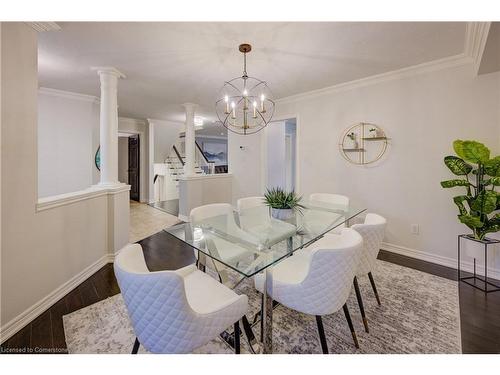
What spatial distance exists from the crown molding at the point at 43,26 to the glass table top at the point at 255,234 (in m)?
1.90

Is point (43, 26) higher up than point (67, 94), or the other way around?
point (67, 94)

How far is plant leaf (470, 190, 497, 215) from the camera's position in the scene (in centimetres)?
210

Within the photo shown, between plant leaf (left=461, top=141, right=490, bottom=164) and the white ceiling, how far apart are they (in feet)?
3.37

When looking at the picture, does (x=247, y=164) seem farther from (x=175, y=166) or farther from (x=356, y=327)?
(x=356, y=327)

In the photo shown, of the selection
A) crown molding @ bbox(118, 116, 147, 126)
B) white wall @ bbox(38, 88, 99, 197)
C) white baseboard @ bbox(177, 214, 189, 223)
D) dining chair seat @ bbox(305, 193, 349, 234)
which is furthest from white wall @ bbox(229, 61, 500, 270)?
crown molding @ bbox(118, 116, 147, 126)

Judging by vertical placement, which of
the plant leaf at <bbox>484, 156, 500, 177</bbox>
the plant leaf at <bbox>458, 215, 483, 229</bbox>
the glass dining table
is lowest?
the glass dining table

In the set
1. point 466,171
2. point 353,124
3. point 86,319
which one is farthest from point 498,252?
point 86,319

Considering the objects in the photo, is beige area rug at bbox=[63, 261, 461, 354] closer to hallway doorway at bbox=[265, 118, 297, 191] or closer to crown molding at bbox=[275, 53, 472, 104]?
crown molding at bbox=[275, 53, 472, 104]

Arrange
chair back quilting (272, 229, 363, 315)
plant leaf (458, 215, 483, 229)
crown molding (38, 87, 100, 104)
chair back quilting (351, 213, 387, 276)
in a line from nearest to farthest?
chair back quilting (272, 229, 363, 315) → chair back quilting (351, 213, 387, 276) → plant leaf (458, 215, 483, 229) → crown molding (38, 87, 100, 104)

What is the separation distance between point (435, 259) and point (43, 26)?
15.1 ft

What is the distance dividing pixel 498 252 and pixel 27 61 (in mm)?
4689

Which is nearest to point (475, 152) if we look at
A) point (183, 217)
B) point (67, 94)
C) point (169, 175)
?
point (183, 217)

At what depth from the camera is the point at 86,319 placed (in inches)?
70.7

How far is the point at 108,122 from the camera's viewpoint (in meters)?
2.92
